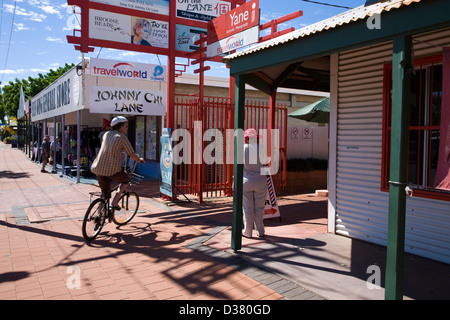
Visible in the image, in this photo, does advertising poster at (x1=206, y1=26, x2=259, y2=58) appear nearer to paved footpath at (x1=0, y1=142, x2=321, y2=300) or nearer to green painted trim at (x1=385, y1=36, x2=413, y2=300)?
paved footpath at (x1=0, y1=142, x2=321, y2=300)

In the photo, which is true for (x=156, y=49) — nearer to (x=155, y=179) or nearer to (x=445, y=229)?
(x=155, y=179)

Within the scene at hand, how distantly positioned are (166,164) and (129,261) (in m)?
4.29

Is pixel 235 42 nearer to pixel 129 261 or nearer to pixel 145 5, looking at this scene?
pixel 145 5

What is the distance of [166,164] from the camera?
29.6 feet

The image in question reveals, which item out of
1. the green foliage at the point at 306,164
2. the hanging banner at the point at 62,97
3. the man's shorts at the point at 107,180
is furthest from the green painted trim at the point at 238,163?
the hanging banner at the point at 62,97

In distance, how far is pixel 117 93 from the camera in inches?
427

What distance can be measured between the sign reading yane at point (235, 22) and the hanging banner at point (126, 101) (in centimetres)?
315

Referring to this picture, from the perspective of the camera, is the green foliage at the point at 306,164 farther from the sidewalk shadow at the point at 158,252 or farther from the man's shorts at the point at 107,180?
the man's shorts at the point at 107,180

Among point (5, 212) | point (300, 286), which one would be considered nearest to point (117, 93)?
point (5, 212)

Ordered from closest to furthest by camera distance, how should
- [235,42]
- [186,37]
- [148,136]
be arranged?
[235,42] → [186,37] → [148,136]

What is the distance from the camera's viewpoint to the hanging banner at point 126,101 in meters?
10.6

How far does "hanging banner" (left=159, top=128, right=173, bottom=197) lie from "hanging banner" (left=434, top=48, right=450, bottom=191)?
20.5 ft

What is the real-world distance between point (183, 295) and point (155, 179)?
10.3 metres

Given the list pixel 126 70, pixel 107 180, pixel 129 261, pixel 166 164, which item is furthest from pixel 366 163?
pixel 126 70
